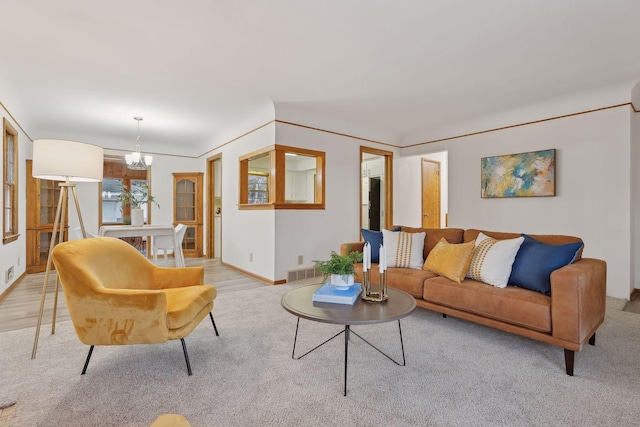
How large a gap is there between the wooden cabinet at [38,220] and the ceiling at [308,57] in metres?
1.10

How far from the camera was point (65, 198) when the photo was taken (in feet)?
8.69

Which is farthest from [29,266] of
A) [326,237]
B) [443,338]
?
[443,338]

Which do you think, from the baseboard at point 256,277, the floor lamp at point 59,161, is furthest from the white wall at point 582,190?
the floor lamp at point 59,161

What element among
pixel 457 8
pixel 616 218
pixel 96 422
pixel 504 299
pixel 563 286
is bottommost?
pixel 96 422

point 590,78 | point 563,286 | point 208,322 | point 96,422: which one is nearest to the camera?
point 96,422

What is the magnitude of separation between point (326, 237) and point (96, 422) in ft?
12.1

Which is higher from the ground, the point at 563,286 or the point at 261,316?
the point at 563,286

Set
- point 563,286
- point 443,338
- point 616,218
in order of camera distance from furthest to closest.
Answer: point 616,218
point 443,338
point 563,286

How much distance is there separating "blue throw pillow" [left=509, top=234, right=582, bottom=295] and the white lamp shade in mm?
3424

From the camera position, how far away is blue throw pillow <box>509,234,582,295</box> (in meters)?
2.33

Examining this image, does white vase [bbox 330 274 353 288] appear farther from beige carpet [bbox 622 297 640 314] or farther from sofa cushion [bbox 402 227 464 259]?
beige carpet [bbox 622 297 640 314]

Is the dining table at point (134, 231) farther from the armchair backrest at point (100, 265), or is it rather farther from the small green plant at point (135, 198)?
the armchair backrest at point (100, 265)

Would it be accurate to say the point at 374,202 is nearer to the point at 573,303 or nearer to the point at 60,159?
the point at 573,303

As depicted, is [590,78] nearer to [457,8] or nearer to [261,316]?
[457,8]
